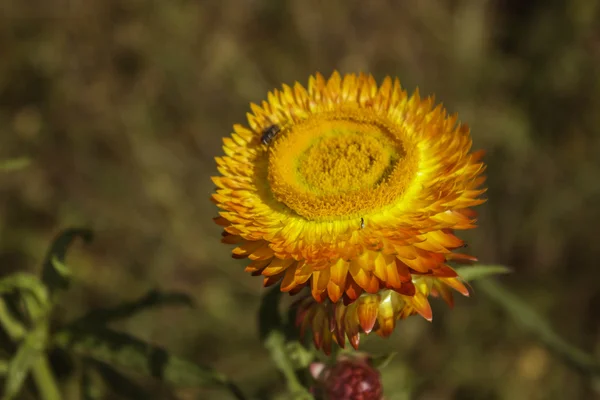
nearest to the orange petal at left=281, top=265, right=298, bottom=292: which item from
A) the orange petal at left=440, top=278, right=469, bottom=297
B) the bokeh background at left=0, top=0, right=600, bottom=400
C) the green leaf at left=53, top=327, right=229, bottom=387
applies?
the orange petal at left=440, top=278, right=469, bottom=297

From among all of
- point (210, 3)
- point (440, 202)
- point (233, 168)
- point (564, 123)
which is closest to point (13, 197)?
point (210, 3)

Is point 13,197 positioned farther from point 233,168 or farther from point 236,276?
point 233,168

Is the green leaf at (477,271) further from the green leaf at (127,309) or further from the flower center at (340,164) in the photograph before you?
the green leaf at (127,309)

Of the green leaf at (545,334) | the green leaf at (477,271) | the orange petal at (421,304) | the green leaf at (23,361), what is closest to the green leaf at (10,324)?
the green leaf at (23,361)

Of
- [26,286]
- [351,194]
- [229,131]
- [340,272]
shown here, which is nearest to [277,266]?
[340,272]

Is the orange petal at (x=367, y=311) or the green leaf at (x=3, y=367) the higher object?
the orange petal at (x=367, y=311)

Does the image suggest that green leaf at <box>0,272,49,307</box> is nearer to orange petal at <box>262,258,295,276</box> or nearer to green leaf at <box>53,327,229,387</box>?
green leaf at <box>53,327,229,387</box>

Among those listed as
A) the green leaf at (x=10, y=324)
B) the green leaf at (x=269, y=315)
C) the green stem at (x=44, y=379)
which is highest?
the green leaf at (x=269, y=315)
